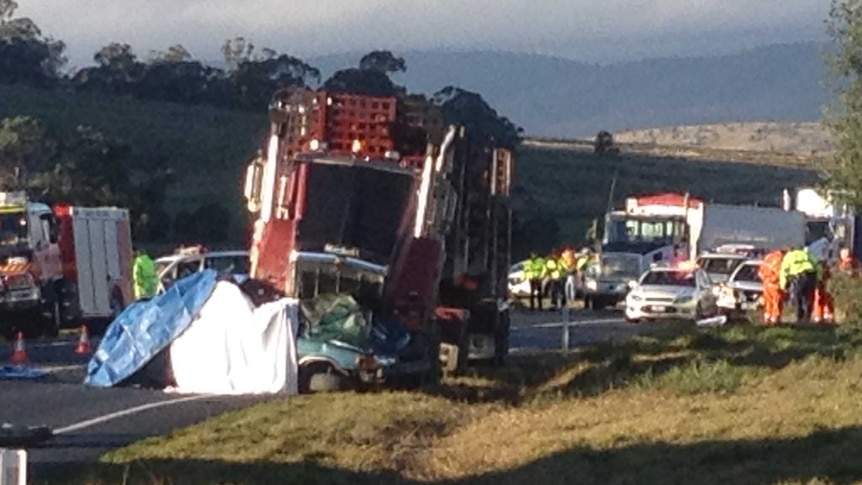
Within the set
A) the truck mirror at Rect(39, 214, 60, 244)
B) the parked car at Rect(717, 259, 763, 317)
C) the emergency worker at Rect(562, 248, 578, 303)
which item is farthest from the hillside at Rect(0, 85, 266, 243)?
the truck mirror at Rect(39, 214, 60, 244)

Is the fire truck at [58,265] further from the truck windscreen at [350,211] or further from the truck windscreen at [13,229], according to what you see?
the truck windscreen at [350,211]

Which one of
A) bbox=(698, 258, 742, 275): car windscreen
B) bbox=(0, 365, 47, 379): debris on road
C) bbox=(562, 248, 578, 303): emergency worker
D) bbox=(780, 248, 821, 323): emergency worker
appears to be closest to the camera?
bbox=(0, 365, 47, 379): debris on road

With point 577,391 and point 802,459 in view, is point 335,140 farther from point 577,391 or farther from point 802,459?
point 802,459

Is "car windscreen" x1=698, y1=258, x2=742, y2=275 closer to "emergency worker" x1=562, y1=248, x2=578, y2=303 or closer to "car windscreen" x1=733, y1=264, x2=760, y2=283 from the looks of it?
"emergency worker" x1=562, y1=248, x2=578, y2=303

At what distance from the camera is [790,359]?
2459cm

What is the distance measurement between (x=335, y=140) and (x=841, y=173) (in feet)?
28.8

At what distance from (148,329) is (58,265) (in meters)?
17.4

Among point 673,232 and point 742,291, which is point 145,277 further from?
point 673,232

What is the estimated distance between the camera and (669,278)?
46844 mm

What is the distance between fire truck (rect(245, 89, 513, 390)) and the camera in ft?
76.1

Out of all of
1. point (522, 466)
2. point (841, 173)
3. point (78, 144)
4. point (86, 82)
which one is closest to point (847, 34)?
point (841, 173)

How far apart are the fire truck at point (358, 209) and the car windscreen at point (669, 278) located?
22.1 meters

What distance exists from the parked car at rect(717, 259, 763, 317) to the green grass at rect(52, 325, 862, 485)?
66.6ft

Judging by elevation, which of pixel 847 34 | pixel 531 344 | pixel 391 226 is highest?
pixel 847 34
